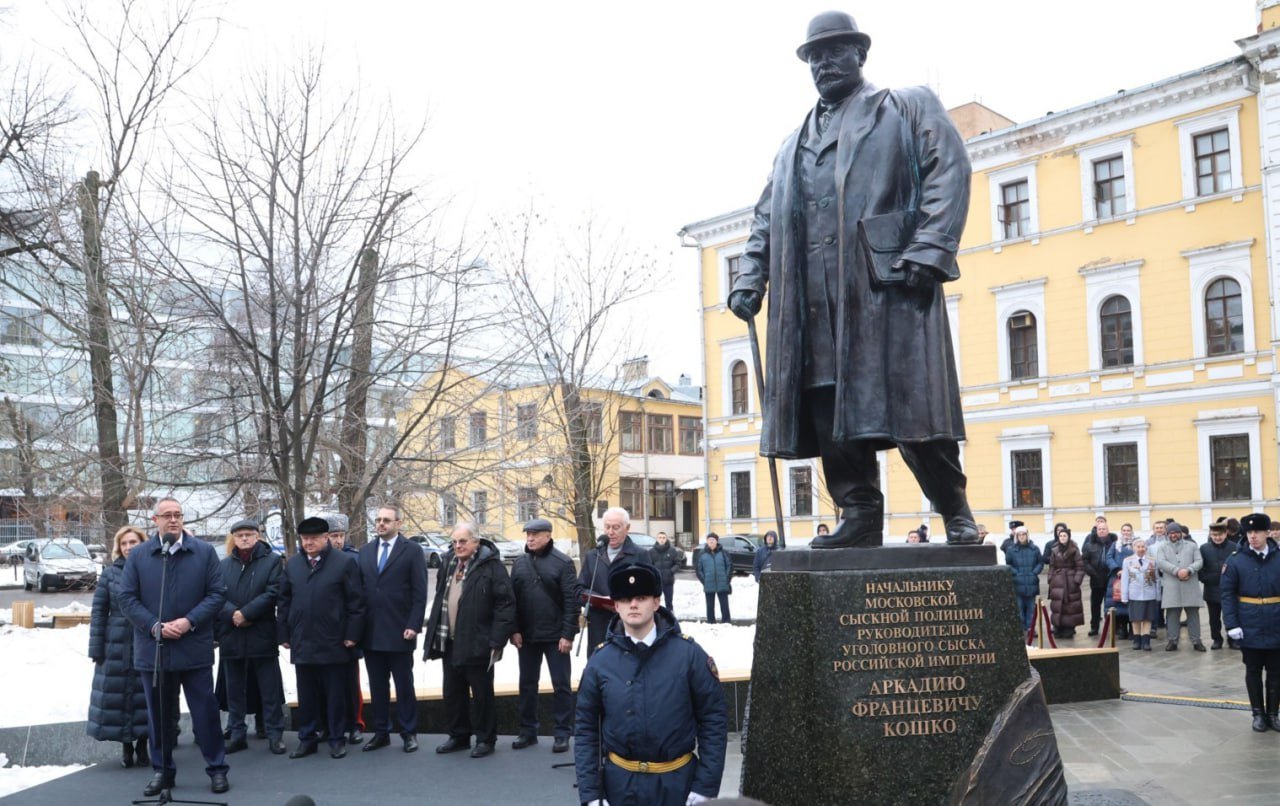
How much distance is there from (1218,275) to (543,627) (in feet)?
87.2

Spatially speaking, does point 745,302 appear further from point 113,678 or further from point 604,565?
point 113,678

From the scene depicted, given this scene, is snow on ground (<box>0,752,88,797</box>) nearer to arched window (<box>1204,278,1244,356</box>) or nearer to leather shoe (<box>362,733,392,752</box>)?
leather shoe (<box>362,733,392,752</box>)

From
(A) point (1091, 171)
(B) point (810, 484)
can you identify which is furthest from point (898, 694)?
(B) point (810, 484)

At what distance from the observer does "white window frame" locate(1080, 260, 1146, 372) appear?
1232 inches

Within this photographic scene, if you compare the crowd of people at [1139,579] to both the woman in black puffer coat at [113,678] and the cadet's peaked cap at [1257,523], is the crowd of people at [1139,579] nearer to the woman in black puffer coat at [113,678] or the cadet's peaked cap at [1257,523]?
the cadet's peaked cap at [1257,523]

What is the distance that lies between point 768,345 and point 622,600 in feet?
5.73

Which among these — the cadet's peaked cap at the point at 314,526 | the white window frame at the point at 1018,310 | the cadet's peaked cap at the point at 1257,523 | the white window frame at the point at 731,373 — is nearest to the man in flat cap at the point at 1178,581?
the cadet's peaked cap at the point at 1257,523

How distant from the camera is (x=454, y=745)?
9148 millimetres

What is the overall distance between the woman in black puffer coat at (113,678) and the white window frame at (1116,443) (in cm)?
2782

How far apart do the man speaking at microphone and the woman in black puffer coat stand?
73cm

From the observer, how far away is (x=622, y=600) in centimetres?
471

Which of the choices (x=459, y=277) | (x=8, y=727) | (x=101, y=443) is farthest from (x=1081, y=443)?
(x=8, y=727)

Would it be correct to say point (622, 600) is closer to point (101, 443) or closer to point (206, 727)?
point (206, 727)

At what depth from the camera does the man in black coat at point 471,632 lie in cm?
897
